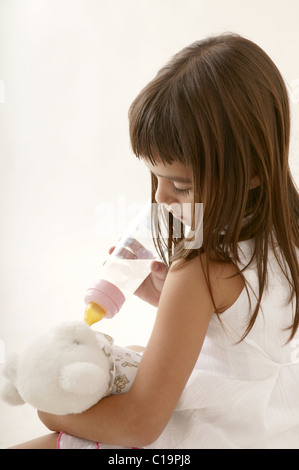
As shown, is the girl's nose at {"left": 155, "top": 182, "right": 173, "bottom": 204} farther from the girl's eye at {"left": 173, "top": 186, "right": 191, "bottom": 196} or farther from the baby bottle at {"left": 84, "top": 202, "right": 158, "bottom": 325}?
the baby bottle at {"left": 84, "top": 202, "right": 158, "bottom": 325}

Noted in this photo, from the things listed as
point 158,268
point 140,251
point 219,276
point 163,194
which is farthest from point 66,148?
point 219,276

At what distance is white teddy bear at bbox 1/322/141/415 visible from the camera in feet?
2.08

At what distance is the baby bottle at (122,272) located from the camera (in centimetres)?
79

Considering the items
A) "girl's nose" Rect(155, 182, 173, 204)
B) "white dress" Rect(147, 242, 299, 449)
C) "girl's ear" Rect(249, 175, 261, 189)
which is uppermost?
"girl's ear" Rect(249, 175, 261, 189)

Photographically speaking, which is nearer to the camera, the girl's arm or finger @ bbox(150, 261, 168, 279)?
the girl's arm

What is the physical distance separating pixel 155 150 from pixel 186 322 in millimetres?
216

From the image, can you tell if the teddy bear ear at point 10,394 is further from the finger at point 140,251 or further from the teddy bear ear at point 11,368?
the finger at point 140,251

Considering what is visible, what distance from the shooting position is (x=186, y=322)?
67cm

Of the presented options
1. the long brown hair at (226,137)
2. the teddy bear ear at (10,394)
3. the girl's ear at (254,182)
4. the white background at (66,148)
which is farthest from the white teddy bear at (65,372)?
the white background at (66,148)

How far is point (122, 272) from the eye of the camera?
93cm

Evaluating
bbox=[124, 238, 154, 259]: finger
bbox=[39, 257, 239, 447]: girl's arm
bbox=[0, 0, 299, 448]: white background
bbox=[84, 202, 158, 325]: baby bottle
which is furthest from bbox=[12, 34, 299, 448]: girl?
bbox=[0, 0, 299, 448]: white background

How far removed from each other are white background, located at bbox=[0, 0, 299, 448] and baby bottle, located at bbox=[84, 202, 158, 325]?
1.53ft

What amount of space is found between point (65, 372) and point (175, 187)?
27 cm

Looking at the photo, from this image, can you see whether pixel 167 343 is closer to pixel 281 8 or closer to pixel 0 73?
pixel 281 8
